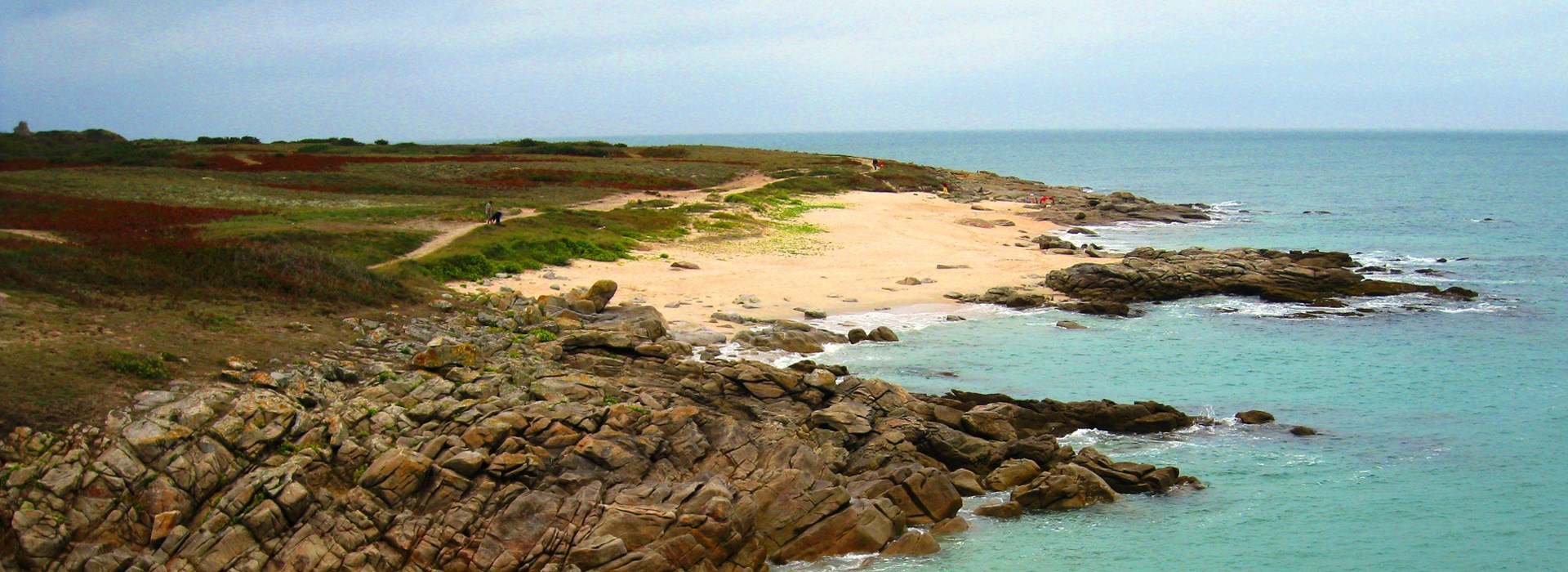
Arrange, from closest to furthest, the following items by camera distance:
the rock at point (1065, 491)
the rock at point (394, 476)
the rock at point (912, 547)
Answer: the rock at point (394, 476)
the rock at point (912, 547)
the rock at point (1065, 491)

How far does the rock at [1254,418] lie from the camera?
79.0 ft

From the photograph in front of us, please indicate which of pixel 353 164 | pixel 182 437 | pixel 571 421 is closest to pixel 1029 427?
pixel 571 421

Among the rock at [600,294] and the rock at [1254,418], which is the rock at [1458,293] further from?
the rock at [600,294]

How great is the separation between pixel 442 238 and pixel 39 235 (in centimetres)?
1247

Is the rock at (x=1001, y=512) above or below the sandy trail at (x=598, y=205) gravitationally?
below

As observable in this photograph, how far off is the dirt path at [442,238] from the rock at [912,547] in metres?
20.8

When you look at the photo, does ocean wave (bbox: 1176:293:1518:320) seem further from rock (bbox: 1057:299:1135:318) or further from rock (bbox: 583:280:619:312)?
rock (bbox: 583:280:619:312)

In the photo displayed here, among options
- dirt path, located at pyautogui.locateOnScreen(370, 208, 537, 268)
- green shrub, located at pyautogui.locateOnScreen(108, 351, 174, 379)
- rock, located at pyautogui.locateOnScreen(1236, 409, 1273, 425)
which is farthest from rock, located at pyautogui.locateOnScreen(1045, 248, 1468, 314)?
green shrub, located at pyautogui.locateOnScreen(108, 351, 174, 379)

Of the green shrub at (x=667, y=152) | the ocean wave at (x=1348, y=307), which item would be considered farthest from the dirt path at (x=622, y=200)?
the ocean wave at (x=1348, y=307)

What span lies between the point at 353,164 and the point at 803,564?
6287 centimetres

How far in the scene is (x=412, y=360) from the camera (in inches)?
804

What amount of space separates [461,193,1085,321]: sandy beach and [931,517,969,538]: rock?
14278 mm

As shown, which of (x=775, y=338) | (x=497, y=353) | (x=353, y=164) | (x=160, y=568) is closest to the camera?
(x=160, y=568)

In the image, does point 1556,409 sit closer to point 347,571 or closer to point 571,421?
point 571,421
